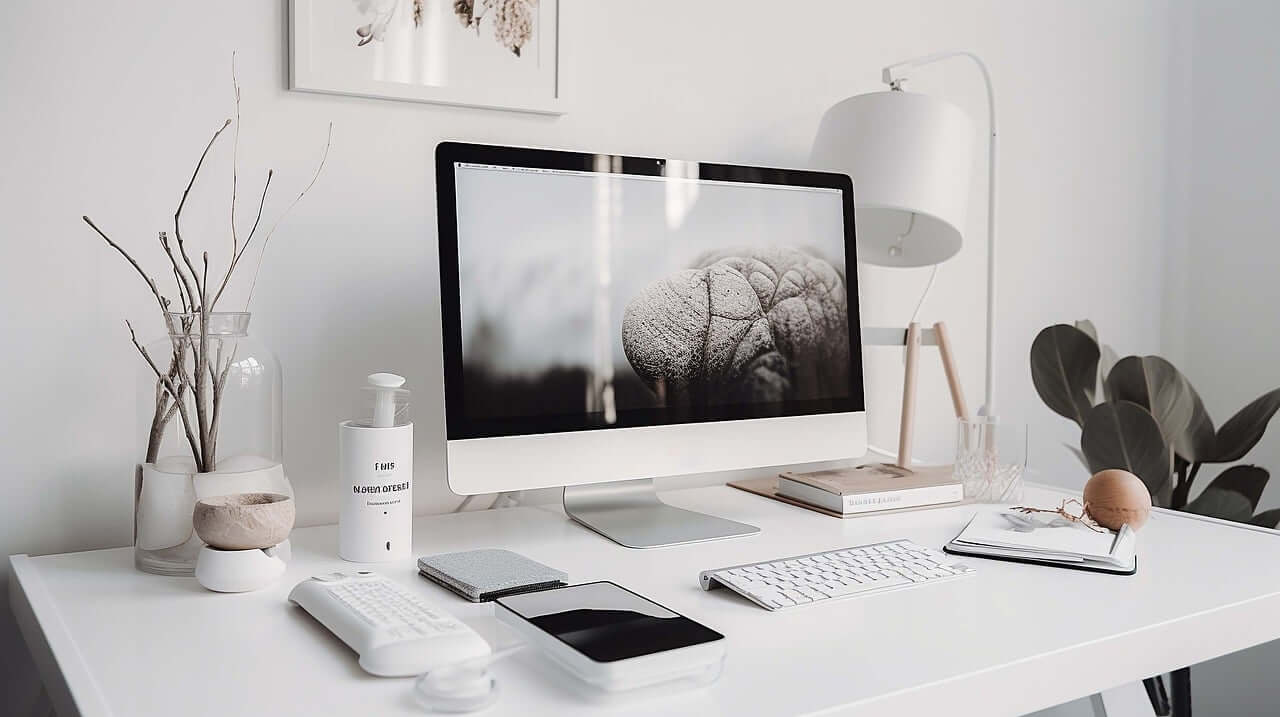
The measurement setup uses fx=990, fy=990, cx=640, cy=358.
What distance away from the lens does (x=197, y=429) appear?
1.10m

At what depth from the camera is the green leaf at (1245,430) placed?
1750 millimetres

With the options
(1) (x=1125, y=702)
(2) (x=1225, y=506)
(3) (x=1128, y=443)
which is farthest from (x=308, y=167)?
(2) (x=1225, y=506)

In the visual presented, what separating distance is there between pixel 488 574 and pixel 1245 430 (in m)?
1.46

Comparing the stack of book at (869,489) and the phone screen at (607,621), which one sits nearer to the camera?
the phone screen at (607,621)

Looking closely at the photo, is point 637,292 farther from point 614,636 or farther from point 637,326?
point 614,636

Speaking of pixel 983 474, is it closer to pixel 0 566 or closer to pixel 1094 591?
pixel 1094 591

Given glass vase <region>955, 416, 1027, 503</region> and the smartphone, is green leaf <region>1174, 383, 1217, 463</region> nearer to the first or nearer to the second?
glass vase <region>955, 416, 1027, 503</region>

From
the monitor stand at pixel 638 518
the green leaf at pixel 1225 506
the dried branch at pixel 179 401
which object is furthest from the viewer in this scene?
the green leaf at pixel 1225 506

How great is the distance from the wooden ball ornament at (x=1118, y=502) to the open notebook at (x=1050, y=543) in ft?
0.06

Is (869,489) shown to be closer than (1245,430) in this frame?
Yes

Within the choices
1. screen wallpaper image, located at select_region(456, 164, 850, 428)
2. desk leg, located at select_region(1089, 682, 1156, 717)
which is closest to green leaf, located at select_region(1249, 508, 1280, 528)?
desk leg, located at select_region(1089, 682, 1156, 717)

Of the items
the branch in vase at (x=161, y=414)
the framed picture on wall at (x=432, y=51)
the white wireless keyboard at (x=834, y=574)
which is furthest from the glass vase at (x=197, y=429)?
the white wireless keyboard at (x=834, y=574)

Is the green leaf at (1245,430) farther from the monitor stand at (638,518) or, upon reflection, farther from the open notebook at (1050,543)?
the monitor stand at (638,518)

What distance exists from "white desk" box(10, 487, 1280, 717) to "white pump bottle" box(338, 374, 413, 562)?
0.03 metres
